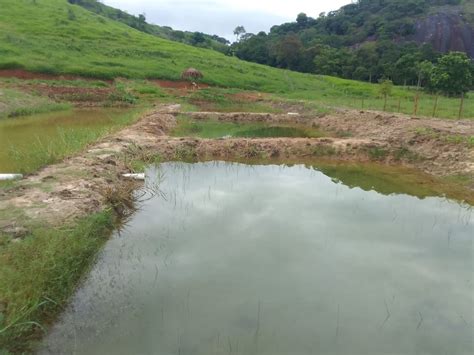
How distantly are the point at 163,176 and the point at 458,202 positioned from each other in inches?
293

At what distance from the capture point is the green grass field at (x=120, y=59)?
107 feet

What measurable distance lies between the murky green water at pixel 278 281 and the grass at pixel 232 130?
8.60 m

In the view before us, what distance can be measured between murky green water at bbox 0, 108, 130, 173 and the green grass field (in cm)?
1040

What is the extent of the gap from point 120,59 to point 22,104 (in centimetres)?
1666

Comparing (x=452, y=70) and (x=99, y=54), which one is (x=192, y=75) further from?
(x=452, y=70)

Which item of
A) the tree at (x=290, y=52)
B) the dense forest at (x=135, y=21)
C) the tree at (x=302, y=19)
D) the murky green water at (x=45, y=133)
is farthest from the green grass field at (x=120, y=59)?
the tree at (x=302, y=19)

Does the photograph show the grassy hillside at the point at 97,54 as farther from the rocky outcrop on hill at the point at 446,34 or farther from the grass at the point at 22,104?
the rocky outcrop on hill at the point at 446,34

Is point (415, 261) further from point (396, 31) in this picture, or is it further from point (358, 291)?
point (396, 31)

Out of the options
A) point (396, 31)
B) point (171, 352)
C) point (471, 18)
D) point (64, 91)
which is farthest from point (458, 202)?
point (471, 18)

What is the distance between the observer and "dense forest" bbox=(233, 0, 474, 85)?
51875 mm

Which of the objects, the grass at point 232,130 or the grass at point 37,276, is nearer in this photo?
the grass at point 37,276

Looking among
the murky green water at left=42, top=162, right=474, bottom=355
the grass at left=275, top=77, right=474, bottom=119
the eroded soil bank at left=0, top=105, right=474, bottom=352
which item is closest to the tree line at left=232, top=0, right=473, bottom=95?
the grass at left=275, top=77, right=474, bottom=119

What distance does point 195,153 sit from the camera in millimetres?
14117

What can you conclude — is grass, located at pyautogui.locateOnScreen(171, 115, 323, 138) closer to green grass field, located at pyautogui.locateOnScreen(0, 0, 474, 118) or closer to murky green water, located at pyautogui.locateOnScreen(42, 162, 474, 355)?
murky green water, located at pyautogui.locateOnScreen(42, 162, 474, 355)
